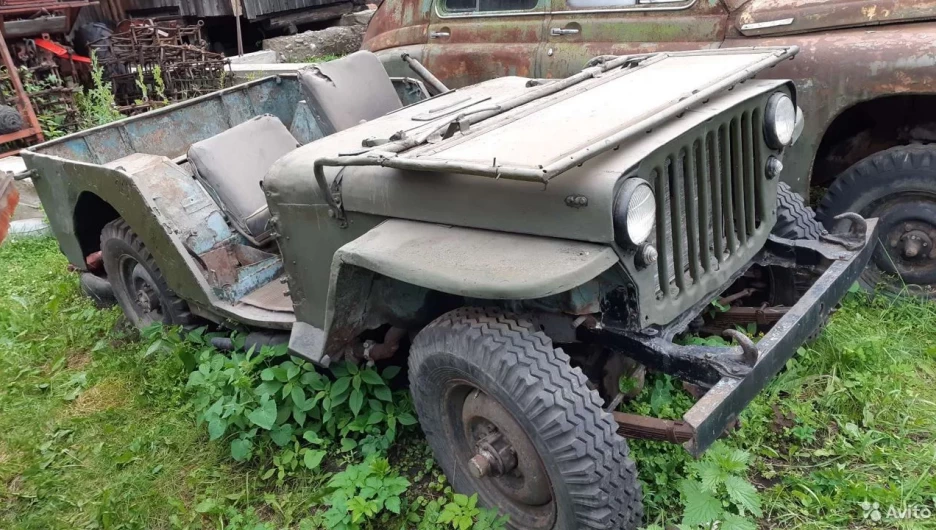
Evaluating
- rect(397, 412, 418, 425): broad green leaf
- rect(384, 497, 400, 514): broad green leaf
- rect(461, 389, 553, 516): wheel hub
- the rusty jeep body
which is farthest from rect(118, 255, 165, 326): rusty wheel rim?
the rusty jeep body

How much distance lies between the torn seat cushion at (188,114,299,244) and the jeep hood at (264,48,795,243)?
0.90 metres

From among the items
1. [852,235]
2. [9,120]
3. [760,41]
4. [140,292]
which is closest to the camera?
[852,235]

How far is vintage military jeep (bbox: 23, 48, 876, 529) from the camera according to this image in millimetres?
2176

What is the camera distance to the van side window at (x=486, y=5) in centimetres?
464

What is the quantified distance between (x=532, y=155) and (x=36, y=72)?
9.04 metres

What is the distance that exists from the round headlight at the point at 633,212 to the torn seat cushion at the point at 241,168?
2.16 metres

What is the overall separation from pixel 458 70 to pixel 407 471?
294cm

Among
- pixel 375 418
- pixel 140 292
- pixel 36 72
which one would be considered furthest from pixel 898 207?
pixel 36 72

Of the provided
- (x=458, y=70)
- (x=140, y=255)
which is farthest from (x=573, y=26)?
(x=140, y=255)

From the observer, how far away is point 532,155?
2164 mm

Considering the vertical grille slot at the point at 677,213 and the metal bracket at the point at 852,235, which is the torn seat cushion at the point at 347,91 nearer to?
the vertical grille slot at the point at 677,213

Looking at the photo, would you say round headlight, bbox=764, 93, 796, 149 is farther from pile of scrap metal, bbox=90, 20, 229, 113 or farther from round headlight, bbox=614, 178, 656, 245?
pile of scrap metal, bbox=90, 20, 229, 113

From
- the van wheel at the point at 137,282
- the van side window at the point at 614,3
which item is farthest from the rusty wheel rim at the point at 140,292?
the van side window at the point at 614,3

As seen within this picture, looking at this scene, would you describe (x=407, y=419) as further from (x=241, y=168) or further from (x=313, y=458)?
(x=241, y=168)
